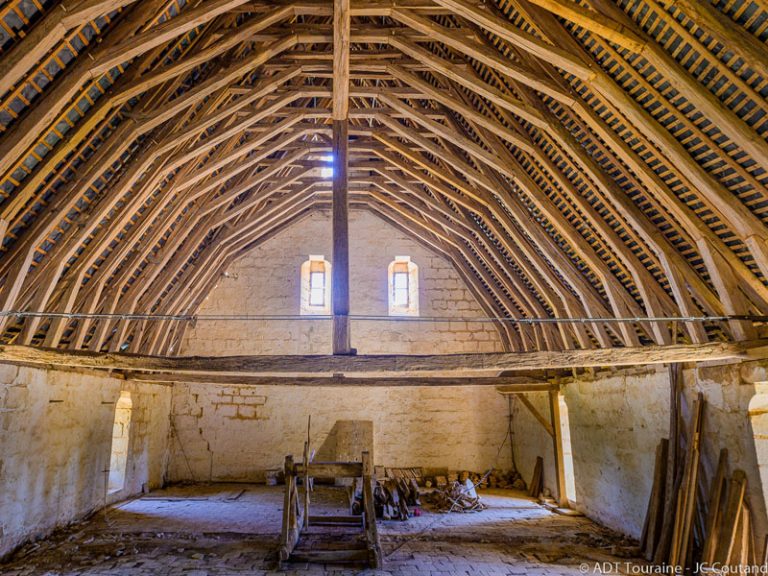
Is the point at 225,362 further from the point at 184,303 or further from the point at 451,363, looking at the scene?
the point at 184,303

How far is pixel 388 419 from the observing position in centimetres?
995

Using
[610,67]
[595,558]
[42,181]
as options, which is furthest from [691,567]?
[42,181]

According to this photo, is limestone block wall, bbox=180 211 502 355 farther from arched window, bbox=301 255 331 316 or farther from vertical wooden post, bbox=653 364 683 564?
vertical wooden post, bbox=653 364 683 564

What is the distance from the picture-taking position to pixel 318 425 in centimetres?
988

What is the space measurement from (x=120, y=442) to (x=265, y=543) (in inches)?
164

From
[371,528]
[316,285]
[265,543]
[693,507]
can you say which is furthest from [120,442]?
[693,507]

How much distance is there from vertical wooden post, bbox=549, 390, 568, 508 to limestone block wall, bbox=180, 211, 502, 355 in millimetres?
1998

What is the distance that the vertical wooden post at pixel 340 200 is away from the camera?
5.21 meters

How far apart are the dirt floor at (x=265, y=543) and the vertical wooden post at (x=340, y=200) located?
8.66 feet

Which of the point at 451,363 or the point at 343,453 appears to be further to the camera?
the point at 343,453

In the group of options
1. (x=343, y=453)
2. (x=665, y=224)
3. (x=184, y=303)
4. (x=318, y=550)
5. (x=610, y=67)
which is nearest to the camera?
(x=610, y=67)

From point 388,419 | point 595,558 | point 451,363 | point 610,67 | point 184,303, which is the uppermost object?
point 610,67

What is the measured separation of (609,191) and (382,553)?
4820 mm

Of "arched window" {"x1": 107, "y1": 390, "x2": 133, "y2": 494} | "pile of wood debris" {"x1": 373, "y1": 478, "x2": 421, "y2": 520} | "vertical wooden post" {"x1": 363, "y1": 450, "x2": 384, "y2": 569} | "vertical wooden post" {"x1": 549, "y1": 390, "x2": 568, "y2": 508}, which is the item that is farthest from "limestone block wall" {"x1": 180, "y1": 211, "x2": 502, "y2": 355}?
"vertical wooden post" {"x1": 363, "y1": 450, "x2": 384, "y2": 569}
